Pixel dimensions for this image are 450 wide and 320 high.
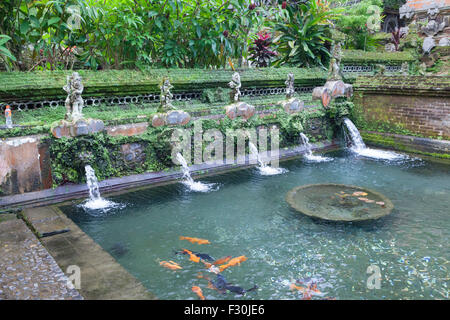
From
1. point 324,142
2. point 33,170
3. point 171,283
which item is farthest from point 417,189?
point 33,170

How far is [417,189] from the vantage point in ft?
22.6

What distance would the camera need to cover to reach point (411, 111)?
10219 mm

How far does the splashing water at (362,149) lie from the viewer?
9612 millimetres

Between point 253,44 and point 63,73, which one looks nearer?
point 63,73

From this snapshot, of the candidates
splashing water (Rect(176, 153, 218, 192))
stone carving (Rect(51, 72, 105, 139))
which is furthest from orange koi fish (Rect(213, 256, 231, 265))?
stone carving (Rect(51, 72, 105, 139))

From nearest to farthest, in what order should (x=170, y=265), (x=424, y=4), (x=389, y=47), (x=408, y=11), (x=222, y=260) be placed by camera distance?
(x=170, y=265)
(x=222, y=260)
(x=424, y=4)
(x=408, y=11)
(x=389, y=47)

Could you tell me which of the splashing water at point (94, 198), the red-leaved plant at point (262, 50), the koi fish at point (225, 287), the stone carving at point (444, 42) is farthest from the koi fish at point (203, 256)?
the stone carving at point (444, 42)

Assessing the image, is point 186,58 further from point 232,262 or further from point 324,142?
point 232,262

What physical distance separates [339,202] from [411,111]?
5658 mm

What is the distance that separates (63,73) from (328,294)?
6.33 m

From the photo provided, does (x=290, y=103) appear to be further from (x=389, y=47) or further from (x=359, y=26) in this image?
(x=389, y=47)

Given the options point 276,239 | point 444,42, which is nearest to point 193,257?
point 276,239

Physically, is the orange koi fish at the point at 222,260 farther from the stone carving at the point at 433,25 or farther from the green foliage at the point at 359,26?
the stone carving at the point at 433,25

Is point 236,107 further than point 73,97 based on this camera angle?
Yes
